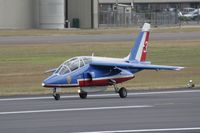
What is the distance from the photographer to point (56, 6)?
87.8m

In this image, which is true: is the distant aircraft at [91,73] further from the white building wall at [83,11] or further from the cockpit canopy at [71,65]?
the white building wall at [83,11]

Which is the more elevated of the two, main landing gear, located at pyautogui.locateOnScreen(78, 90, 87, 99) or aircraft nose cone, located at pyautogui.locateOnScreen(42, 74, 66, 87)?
aircraft nose cone, located at pyautogui.locateOnScreen(42, 74, 66, 87)

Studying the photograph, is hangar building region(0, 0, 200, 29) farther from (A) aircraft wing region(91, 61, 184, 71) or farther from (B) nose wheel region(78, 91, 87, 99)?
(B) nose wheel region(78, 91, 87, 99)

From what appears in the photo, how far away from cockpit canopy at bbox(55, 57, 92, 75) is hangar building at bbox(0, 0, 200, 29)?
59141 mm

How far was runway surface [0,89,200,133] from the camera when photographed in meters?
18.9

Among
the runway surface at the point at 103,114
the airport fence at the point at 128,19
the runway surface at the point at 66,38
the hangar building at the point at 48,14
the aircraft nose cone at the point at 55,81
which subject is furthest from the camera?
the airport fence at the point at 128,19

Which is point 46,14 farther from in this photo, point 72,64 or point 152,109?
point 152,109

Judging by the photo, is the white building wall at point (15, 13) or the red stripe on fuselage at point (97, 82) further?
the white building wall at point (15, 13)

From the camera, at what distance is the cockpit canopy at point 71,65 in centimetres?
2814

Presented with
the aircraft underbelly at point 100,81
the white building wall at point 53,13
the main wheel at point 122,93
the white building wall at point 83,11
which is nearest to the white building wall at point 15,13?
the white building wall at point 53,13

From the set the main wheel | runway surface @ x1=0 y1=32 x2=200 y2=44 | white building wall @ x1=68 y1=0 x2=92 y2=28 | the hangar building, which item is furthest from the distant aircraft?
white building wall @ x1=68 y1=0 x2=92 y2=28

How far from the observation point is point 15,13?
88750 mm

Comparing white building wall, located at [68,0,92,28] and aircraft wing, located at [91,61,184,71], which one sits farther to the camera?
white building wall, located at [68,0,92,28]

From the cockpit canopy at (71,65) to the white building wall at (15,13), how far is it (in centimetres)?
6027
